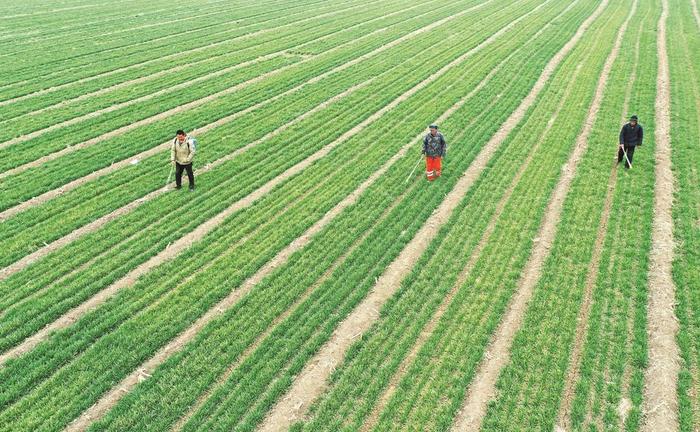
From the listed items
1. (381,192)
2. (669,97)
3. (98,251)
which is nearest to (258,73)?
(381,192)

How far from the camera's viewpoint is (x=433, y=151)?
17031mm

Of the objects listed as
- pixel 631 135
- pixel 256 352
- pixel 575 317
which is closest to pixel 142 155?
pixel 256 352

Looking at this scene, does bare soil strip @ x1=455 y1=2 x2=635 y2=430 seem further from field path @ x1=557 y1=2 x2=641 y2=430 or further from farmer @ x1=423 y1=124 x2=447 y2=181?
farmer @ x1=423 y1=124 x2=447 y2=181

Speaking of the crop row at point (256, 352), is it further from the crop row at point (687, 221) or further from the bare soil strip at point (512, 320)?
the crop row at point (687, 221)

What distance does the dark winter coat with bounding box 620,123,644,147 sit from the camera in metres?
16.8

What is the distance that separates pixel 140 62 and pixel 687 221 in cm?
3168

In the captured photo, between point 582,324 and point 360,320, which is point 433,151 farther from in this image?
point 582,324

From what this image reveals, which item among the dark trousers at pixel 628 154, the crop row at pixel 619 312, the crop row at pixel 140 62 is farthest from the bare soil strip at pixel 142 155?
the dark trousers at pixel 628 154

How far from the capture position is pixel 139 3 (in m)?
54.6

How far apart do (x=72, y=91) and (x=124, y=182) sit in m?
13.1

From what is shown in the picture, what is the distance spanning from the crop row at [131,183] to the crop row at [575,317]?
1042 cm

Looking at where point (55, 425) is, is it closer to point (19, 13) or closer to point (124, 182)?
point (124, 182)

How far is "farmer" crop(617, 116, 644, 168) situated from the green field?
65cm

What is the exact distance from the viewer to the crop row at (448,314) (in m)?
9.10
